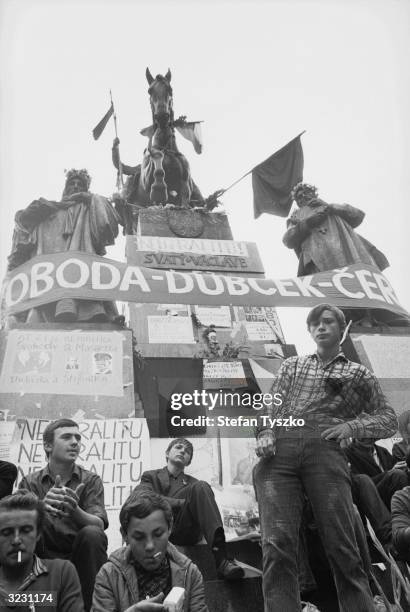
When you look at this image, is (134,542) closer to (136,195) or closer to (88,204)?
(88,204)

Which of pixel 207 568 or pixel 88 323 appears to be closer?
pixel 207 568

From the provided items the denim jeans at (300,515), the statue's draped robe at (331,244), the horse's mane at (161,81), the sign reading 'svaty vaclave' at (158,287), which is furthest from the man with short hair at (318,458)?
the horse's mane at (161,81)

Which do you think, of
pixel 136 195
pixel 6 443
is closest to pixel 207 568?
pixel 6 443

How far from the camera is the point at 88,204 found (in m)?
6.08

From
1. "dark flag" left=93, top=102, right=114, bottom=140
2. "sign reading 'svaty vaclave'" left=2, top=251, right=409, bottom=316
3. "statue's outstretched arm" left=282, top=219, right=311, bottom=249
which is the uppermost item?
"dark flag" left=93, top=102, right=114, bottom=140

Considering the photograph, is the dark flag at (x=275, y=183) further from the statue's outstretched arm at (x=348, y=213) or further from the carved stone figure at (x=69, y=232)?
the carved stone figure at (x=69, y=232)

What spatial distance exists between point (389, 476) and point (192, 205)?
4189 mm

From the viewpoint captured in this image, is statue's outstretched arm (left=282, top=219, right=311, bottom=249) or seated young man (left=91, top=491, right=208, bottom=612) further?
statue's outstretched arm (left=282, top=219, right=311, bottom=249)

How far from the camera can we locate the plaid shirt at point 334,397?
12.5 ft

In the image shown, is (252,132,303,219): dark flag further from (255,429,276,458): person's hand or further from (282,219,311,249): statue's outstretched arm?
(255,429,276,458): person's hand

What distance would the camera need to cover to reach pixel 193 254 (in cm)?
601

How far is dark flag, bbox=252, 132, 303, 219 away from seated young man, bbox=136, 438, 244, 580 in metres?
3.35

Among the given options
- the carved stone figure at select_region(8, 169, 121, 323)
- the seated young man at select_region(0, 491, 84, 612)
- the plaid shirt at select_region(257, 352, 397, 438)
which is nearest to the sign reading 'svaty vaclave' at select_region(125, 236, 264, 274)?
the carved stone figure at select_region(8, 169, 121, 323)

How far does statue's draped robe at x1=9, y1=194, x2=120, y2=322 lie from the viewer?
199 inches
